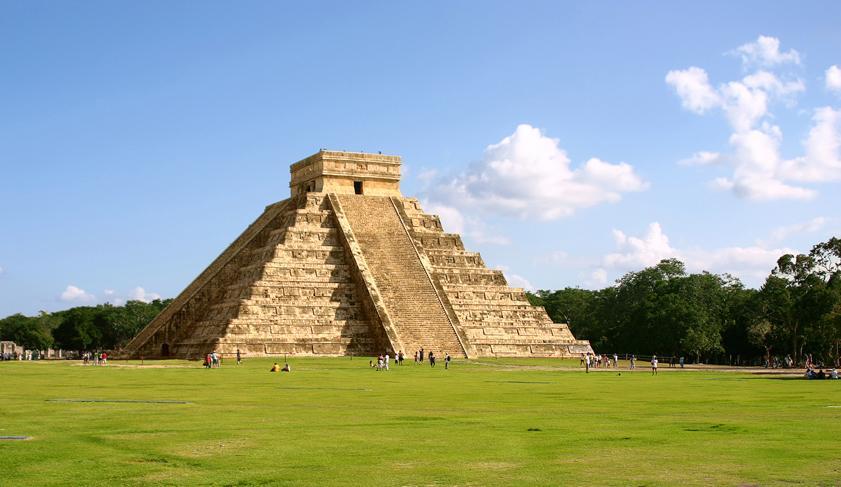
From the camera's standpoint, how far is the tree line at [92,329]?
4001 inches

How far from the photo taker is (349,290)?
58.8 m

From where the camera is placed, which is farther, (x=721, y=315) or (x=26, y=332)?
(x=26, y=332)

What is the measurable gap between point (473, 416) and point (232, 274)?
46.6m

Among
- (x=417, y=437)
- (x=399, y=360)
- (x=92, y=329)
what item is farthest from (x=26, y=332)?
(x=417, y=437)

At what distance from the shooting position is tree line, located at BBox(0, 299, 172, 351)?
101625 millimetres

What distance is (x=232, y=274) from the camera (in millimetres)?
63750

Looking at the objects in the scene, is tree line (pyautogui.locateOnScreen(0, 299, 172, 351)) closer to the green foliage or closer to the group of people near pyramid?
the green foliage

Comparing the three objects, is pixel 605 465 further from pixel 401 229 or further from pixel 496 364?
pixel 401 229

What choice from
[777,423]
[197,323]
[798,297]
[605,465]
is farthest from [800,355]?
[605,465]

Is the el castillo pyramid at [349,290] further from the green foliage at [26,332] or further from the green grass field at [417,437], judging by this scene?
the green foliage at [26,332]

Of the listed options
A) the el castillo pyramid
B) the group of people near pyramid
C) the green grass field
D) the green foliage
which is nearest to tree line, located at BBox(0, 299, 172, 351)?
the green foliage

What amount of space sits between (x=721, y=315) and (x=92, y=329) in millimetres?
57061

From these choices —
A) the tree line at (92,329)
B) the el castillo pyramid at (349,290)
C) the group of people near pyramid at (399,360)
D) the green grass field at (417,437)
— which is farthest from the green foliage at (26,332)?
the green grass field at (417,437)

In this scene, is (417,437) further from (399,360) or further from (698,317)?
(698,317)
